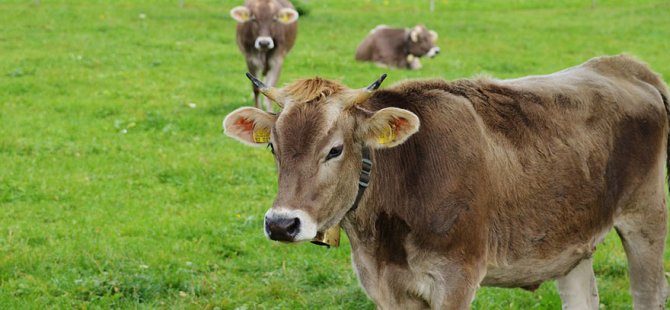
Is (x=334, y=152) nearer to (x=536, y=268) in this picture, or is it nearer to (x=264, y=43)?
(x=536, y=268)

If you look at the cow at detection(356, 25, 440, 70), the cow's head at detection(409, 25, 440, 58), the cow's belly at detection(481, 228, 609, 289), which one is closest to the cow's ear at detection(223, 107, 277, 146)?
the cow's belly at detection(481, 228, 609, 289)

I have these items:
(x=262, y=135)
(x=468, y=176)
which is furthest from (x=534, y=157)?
(x=262, y=135)

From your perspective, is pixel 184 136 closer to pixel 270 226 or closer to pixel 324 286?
pixel 324 286

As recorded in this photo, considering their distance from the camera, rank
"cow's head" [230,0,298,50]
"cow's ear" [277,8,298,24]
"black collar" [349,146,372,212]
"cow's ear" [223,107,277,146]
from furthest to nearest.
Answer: "cow's ear" [277,8,298,24] < "cow's head" [230,0,298,50] < "cow's ear" [223,107,277,146] < "black collar" [349,146,372,212]

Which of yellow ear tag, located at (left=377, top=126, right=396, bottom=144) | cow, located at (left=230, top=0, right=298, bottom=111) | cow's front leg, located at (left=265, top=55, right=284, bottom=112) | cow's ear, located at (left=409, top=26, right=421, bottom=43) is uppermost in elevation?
yellow ear tag, located at (left=377, top=126, right=396, bottom=144)

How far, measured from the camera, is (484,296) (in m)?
7.62

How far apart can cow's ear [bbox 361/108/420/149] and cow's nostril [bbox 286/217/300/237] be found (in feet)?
2.18

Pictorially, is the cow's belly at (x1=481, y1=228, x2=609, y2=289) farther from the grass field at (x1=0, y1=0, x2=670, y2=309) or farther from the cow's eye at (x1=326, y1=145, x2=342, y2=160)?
the grass field at (x1=0, y1=0, x2=670, y2=309)

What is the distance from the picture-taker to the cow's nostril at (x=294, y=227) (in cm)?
474

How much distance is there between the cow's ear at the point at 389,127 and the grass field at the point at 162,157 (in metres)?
2.63

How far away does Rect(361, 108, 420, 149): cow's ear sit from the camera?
501 cm

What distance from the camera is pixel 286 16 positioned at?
54.4ft

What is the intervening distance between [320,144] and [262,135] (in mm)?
585

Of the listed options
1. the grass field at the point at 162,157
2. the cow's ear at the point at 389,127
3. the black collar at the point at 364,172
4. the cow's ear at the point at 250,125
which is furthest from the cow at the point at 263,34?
the cow's ear at the point at 389,127
